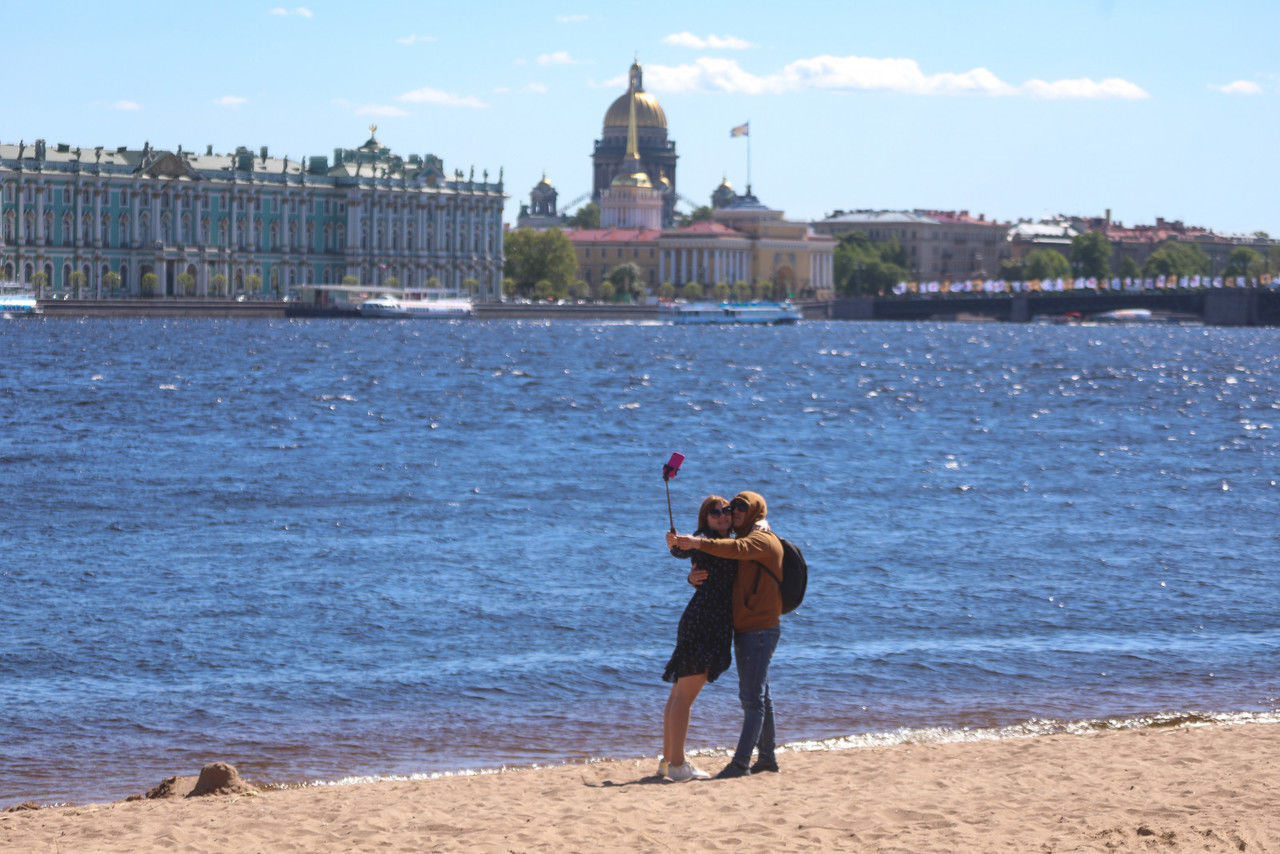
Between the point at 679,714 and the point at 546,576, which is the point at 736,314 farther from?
the point at 679,714

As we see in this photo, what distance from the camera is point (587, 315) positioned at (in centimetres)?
13925

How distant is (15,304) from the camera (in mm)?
107250

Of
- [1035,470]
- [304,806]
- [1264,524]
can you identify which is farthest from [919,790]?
[1035,470]

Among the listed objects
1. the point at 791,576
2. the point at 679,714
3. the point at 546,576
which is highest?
the point at 791,576

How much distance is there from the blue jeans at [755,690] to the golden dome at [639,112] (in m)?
186

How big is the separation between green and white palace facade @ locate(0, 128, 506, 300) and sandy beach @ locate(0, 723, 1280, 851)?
111 metres

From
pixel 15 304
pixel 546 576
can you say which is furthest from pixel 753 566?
pixel 15 304

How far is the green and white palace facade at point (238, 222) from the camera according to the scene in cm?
11800

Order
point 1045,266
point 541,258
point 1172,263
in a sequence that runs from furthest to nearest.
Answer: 1. point 1172,263
2. point 1045,266
3. point 541,258

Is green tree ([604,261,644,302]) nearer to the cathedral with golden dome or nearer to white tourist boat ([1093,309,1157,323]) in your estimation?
the cathedral with golden dome

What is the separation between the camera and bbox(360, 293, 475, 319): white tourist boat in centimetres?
12769

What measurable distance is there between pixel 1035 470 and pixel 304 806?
74.4ft

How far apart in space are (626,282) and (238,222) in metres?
38.9

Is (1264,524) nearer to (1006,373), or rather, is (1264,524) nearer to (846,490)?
(846,490)
